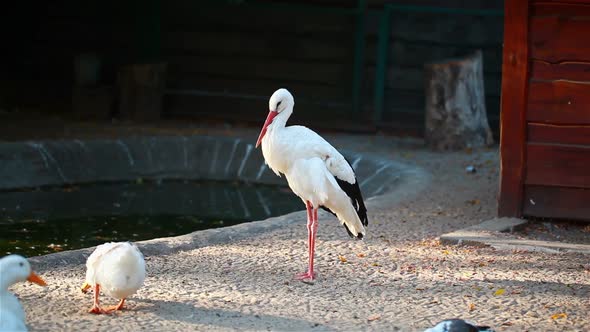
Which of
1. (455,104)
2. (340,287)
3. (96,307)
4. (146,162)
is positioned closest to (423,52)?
(455,104)

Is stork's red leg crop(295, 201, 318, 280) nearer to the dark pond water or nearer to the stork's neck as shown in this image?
the stork's neck

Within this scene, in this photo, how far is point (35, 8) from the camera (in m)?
13.6

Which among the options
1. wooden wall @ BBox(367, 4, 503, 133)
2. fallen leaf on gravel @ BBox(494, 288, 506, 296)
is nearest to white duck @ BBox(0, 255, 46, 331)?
fallen leaf on gravel @ BBox(494, 288, 506, 296)

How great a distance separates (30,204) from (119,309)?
167 inches

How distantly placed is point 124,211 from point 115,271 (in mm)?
4139

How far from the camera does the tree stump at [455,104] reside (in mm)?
11180

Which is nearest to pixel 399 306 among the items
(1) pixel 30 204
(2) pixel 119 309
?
(2) pixel 119 309

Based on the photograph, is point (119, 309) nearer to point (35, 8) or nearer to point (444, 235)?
point (444, 235)

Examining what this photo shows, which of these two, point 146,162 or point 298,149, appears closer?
point 298,149

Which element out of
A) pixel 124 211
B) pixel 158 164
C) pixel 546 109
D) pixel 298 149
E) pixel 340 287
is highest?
pixel 546 109

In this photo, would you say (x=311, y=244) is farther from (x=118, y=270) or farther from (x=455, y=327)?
(x=455, y=327)

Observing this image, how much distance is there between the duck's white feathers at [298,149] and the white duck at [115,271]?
127 centimetres

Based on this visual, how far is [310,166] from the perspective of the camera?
630 cm

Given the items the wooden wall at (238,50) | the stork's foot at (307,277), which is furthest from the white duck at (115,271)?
the wooden wall at (238,50)
